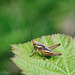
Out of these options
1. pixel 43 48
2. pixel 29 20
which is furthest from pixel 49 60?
pixel 29 20

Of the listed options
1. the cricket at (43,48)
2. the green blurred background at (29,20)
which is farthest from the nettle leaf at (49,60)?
the green blurred background at (29,20)

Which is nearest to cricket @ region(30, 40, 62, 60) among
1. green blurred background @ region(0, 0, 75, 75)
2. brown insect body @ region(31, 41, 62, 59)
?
brown insect body @ region(31, 41, 62, 59)

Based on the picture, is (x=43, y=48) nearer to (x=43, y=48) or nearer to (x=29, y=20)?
(x=43, y=48)

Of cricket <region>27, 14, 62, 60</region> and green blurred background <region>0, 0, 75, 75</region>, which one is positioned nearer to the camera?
cricket <region>27, 14, 62, 60</region>

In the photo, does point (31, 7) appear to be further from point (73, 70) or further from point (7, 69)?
point (73, 70)

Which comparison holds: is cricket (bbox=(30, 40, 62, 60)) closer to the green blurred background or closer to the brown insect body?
the brown insect body

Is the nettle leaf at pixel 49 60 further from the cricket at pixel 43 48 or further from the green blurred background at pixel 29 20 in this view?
the green blurred background at pixel 29 20
